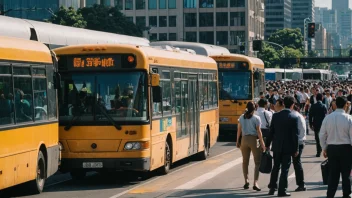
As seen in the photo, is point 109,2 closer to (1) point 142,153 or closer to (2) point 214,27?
(2) point 214,27

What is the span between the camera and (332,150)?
13891 mm

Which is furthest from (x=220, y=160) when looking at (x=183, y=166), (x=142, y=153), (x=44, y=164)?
(x=44, y=164)

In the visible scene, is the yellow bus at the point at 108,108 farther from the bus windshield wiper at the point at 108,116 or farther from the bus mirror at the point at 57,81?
the bus mirror at the point at 57,81

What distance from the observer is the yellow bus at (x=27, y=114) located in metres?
14.5

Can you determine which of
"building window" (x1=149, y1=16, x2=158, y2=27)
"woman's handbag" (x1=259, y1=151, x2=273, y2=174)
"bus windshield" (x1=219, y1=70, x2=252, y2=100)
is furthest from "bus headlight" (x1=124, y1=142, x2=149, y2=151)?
"building window" (x1=149, y1=16, x2=158, y2=27)

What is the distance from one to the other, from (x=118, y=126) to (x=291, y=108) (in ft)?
11.6

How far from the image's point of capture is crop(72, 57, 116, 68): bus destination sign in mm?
17953

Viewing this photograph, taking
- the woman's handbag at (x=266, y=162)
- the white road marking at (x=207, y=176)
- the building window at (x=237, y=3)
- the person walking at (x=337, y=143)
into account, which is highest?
the building window at (x=237, y=3)

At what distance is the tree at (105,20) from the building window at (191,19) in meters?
57.5

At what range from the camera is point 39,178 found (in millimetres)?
16422

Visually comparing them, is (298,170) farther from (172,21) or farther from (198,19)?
(172,21)

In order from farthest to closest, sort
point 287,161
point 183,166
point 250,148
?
point 183,166, point 250,148, point 287,161

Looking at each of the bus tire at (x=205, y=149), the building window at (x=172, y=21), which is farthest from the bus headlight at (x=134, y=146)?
the building window at (x=172, y=21)

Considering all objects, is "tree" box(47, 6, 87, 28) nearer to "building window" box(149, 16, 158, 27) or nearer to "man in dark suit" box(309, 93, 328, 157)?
"man in dark suit" box(309, 93, 328, 157)
